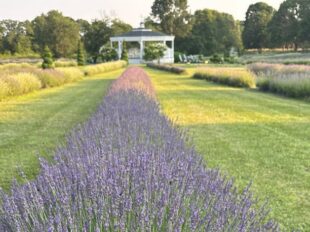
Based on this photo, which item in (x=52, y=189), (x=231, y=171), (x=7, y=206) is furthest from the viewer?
(x=231, y=171)

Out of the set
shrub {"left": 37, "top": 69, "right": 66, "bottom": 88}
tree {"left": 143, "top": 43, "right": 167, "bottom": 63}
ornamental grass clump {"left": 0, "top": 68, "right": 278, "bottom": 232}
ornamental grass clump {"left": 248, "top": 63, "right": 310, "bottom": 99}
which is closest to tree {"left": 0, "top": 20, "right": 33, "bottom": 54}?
tree {"left": 143, "top": 43, "right": 167, "bottom": 63}

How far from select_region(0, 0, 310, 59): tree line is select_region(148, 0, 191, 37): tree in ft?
6.04

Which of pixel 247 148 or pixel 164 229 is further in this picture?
pixel 247 148

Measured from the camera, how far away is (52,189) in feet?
9.41

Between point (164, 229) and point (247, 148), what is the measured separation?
16.5 ft

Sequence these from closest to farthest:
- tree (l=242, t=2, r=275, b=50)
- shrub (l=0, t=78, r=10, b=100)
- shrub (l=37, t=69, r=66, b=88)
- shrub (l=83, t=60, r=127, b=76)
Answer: shrub (l=0, t=78, r=10, b=100) → shrub (l=37, t=69, r=66, b=88) → shrub (l=83, t=60, r=127, b=76) → tree (l=242, t=2, r=275, b=50)

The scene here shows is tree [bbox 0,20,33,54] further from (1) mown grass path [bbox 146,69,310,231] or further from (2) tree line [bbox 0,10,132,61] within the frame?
(1) mown grass path [bbox 146,69,310,231]

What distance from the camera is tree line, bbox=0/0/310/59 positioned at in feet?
219

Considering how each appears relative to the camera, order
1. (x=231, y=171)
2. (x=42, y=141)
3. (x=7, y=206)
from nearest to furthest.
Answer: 1. (x=7, y=206)
2. (x=231, y=171)
3. (x=42, y=141)

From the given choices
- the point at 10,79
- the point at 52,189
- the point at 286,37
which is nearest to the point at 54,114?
the point at 10,79

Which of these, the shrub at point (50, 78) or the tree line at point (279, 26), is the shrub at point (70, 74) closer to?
the shrub at point (50, 78)

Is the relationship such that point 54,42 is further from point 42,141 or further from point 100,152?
point 100,152

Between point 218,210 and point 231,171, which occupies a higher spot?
point 218,210


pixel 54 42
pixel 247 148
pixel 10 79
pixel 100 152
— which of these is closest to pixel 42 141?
pixel 247 148
